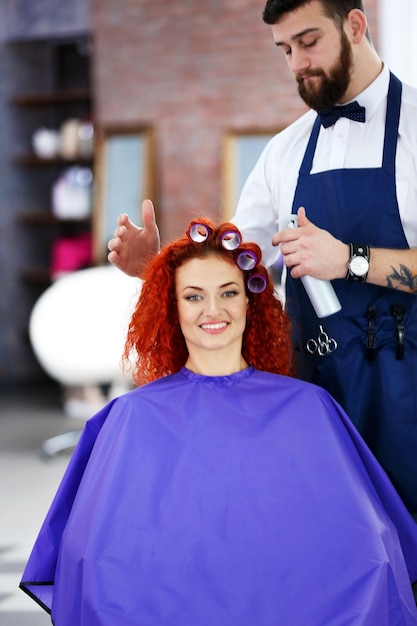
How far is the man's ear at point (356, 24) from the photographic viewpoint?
1.95m

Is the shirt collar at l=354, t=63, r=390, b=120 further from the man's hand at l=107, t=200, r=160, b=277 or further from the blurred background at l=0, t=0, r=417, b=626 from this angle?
the blurred background at l=0, t=0, r=417, b=626

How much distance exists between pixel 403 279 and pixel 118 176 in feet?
13.6

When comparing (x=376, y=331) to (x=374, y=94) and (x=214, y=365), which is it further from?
(x=374, y=94)

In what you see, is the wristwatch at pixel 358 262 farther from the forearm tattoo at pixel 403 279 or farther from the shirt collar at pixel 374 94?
the shirt collar at pixel 374 94

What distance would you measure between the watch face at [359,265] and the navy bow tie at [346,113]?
384mm

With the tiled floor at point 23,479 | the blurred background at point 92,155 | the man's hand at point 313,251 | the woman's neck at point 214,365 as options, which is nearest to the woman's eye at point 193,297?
the woman's neck at point 214,365

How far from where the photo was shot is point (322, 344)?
2.03 metres

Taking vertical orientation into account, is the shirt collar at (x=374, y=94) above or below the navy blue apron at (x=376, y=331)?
above

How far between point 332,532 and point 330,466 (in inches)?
5.9

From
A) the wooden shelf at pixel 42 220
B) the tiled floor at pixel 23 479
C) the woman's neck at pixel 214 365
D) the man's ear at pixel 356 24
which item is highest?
the man's ear at pixel 356 24

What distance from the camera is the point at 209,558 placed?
5.50 feet

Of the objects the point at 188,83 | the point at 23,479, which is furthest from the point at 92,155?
the point at 23,479

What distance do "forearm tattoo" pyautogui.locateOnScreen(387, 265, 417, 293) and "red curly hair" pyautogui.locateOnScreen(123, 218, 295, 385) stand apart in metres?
0.32

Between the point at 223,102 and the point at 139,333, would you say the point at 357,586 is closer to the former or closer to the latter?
the point at 139,333
